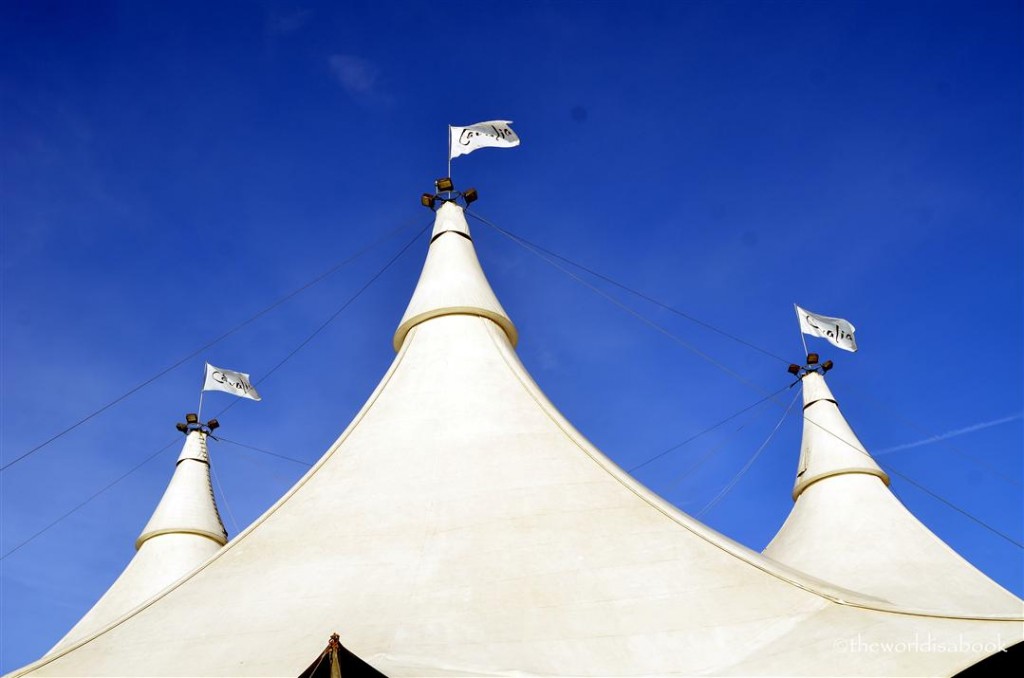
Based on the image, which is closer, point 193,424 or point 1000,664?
point 1000,664

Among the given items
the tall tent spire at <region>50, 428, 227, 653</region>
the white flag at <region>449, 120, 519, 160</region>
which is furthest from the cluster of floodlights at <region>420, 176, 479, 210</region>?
the tall tent spire at <region>50, 428, 227, 653</region>

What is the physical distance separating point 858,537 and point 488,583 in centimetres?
987

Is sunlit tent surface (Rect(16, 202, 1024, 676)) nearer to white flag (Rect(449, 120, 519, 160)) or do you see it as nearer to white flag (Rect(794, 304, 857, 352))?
white flag (Rect(449, 120, 519, 160))

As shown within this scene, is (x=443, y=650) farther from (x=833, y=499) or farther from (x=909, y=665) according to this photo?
(x=833, y=499)

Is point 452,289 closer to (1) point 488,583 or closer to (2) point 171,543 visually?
(1) point 488,583

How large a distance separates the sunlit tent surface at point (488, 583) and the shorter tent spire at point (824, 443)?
28.4 feet

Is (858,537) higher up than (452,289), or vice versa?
(452,289)

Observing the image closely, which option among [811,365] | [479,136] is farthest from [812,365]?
[479,136]

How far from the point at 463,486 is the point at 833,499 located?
10.0 meters

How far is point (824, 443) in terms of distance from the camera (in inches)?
710

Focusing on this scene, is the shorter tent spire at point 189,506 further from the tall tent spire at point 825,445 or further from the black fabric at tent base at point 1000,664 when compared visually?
the black fabric at tent base at point 1000,664

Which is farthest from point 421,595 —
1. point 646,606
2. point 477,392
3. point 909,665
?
point 909,665

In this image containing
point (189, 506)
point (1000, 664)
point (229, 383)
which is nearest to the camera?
point (1000, 664)

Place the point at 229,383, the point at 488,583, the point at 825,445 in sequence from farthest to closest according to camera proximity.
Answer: the point at 229,383, the point at 825,445, the point at 488,583
